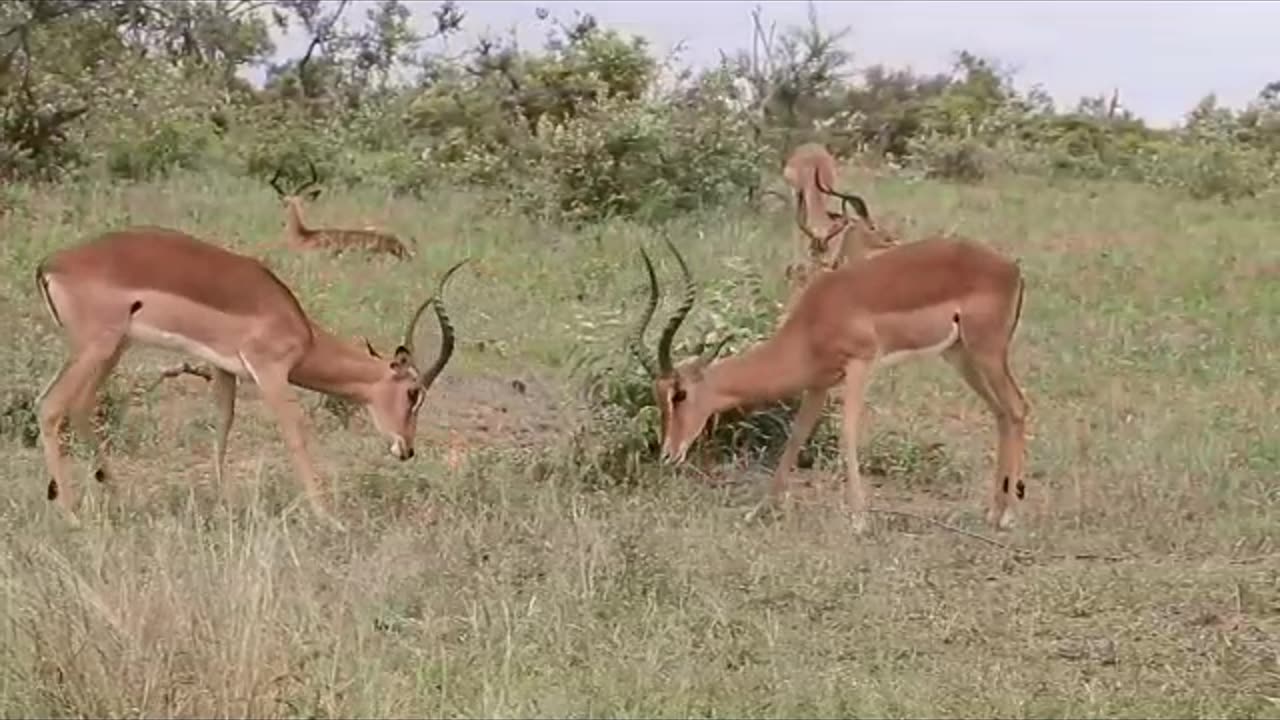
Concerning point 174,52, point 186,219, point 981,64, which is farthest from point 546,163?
point 981,64

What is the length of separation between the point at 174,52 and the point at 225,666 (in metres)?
25.4

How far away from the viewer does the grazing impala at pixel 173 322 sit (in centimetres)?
670

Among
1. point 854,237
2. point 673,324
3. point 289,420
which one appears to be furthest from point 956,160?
point 289,420

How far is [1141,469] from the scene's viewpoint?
24.1 feet

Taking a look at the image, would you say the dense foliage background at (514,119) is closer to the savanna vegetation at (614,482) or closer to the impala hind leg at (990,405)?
the savanna vegetation at (614,482)

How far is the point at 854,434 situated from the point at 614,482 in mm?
944

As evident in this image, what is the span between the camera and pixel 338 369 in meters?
7.20

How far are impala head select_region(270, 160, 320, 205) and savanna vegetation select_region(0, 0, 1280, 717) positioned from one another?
0.62 feet

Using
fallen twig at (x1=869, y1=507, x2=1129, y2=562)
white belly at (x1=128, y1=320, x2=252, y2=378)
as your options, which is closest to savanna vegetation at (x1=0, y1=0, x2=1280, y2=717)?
fallen twig at (x1=869, y1=507, x2=1129, y2=562)

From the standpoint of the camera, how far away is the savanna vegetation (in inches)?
169

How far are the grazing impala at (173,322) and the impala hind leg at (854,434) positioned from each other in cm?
156

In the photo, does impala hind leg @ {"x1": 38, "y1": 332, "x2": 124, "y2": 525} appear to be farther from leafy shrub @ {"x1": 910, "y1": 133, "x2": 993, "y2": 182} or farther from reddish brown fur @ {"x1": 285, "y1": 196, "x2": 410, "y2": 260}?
leafy shrub @ {"x1": 910, "y1": 133, "x2": 993, "y2": 182}

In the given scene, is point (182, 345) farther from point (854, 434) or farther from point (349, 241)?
point (349, 241)

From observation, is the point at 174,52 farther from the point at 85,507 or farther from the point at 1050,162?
the point at 85,507
